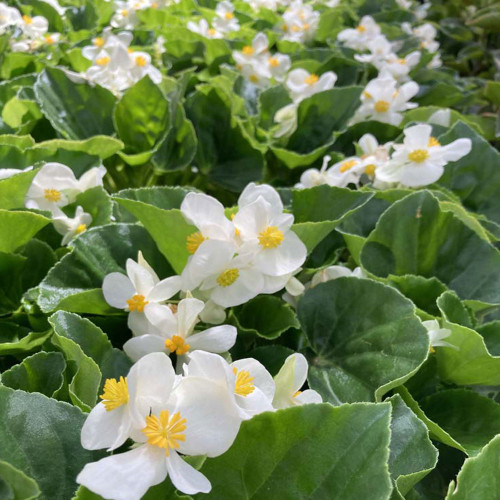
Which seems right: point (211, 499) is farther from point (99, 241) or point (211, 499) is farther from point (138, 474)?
point (99, 241)

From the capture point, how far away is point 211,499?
445 millimetres

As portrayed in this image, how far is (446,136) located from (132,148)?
1.72ft

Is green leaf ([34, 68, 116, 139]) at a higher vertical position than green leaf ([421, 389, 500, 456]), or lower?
higher

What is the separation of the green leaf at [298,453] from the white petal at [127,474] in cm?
4

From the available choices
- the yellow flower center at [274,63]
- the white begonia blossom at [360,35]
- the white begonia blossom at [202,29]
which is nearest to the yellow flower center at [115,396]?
the yellow flower center at [274,63]

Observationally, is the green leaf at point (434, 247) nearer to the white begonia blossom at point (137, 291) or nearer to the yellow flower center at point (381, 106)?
the white begonia blossom at point (137, 291)

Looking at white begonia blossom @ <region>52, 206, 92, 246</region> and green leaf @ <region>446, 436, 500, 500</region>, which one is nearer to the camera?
green leaf @ <region>446, 436, 500, 500</region>

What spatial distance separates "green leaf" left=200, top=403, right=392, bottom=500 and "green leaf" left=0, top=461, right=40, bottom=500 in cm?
12

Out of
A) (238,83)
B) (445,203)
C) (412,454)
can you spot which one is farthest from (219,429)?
(238,83)

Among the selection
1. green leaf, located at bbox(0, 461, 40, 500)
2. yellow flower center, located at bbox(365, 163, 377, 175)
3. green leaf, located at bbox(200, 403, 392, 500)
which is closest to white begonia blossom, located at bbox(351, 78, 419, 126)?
yellow flower center, located at bbox(365, 163, 377, 175)

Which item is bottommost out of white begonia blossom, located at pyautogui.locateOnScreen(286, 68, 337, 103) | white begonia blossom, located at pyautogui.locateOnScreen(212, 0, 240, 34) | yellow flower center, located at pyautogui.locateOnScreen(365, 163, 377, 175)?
white begonia blossom, located at pyautogui.locateOnScreen(212, 0, 240, 34)

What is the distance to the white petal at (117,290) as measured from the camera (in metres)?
0.64

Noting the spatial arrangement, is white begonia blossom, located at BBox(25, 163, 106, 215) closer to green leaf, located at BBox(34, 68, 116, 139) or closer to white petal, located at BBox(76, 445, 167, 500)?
green leaf, located at BBox(34, 68, 116, 139)

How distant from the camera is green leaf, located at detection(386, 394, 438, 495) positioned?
523 millimetres
